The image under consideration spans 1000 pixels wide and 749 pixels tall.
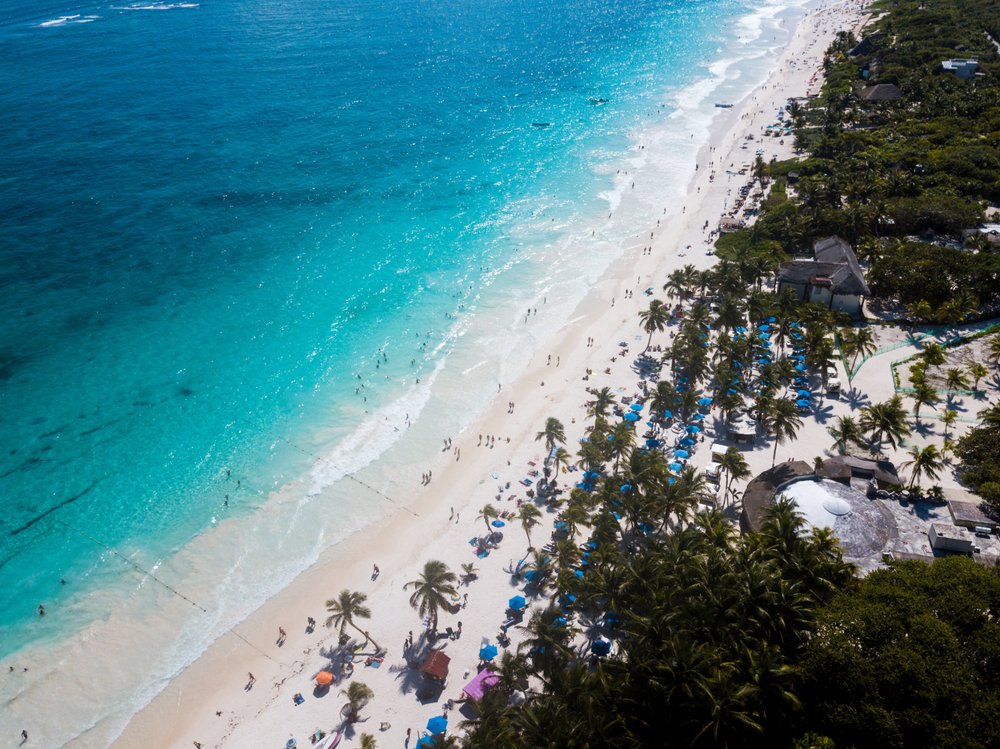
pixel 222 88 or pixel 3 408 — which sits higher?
pixel 222 88

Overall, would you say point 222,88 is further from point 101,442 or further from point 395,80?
point 101,442

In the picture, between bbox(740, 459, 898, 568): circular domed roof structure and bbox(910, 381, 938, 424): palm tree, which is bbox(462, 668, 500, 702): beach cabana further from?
bbox(910, 381, 938, 424): palm tree

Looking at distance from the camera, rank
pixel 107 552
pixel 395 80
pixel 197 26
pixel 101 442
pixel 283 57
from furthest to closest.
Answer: pixel 197 26 → pixel 283 57 → pixel 395 80 → pixel 101 442 → pixel 107 552

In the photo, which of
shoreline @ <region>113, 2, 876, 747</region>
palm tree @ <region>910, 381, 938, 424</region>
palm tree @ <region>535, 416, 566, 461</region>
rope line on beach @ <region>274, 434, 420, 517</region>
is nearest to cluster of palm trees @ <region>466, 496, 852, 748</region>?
shoreline @ <region>113, 2, 876, 747</region>

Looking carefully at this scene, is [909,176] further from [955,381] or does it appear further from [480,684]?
[480,684]

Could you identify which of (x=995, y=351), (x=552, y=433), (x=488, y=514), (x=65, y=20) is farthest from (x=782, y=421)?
(x=65, y=20)

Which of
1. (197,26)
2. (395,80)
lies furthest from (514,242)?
(197,26)

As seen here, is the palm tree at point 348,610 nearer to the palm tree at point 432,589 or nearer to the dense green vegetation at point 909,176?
the palm tree at point 432,589
